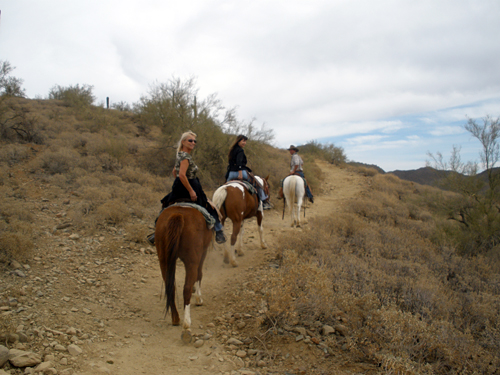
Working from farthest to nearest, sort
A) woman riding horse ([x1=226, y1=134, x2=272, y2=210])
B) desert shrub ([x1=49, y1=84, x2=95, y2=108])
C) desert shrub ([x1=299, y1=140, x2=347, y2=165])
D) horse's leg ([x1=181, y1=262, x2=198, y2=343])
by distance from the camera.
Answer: desert shrub ([x1=299, y1=140, x2=347, y2=165]) < desert shrub ([x1=49, y1=84, x2=95, y2=108]) < woman riding horse ([x1=226, y1=134, x2=272, y2=210]) < horse's leg ([x1=181, y1=262, x2=198, y2=343])

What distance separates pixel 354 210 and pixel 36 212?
34.2 feet

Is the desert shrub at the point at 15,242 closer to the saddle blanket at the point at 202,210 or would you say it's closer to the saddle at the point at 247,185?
the saddle blanket at the point at 202,210

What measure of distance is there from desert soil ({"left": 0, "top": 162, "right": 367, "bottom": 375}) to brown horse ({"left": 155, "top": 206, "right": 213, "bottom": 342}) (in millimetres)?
403

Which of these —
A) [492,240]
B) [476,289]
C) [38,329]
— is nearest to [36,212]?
[38,329]

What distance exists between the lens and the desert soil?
9.77 feet

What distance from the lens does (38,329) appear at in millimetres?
3123

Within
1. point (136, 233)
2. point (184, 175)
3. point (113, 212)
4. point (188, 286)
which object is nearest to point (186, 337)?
point (188, 286)

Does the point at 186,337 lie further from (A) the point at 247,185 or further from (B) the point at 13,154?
(B) the point at 13,154

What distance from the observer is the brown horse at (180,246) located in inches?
134

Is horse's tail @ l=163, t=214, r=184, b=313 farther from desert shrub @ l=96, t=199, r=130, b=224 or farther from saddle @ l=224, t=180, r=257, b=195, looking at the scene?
desert shrub @ l=96, t=199, r=130, b=224

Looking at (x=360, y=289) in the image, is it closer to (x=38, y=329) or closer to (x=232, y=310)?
(x=232, y=310)

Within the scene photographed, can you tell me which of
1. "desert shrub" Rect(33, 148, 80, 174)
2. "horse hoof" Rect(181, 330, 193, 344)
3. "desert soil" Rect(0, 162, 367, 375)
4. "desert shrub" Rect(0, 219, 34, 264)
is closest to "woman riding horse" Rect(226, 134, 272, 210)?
"desert soil" Rect(0, 162, 367, 375)

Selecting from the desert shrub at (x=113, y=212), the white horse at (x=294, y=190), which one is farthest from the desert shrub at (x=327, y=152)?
the desert shrub at (x=113, y=212)

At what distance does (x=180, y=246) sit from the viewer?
11.7ft
